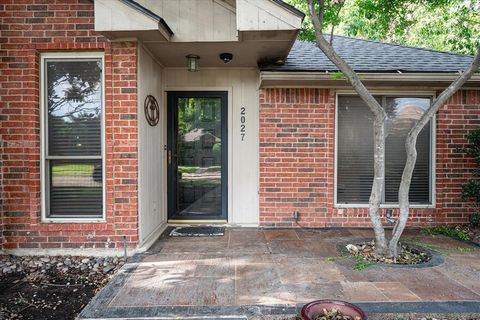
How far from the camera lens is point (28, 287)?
11.2 feet

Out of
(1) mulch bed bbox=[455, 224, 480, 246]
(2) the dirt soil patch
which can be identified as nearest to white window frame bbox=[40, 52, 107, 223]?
(2) the dirt soil patch

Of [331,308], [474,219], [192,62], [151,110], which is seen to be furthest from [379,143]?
[151,110]

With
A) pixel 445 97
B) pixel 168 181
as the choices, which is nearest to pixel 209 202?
pixel 168 181

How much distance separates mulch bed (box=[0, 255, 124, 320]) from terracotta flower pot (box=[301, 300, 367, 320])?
1.94 m

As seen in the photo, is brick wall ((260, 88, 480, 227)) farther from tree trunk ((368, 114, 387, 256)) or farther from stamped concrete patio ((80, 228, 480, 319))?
tree trunk ((368, 114, 387, 256))

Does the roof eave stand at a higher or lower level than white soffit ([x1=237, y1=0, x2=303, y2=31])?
lower

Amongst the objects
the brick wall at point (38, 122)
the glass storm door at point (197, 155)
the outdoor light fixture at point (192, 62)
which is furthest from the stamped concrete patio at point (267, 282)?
the outdoor light fixture at point (192, 62)

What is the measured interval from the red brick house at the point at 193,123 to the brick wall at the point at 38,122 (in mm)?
17

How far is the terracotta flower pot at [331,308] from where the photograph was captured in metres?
2.48

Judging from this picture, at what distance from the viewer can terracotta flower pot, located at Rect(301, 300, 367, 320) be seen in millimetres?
2479

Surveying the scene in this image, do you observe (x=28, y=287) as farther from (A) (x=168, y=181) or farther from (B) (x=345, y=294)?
(B) (x=345, y=294)

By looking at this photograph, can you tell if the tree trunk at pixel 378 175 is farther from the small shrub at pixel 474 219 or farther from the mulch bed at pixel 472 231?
the small shrub at pixel 474 219

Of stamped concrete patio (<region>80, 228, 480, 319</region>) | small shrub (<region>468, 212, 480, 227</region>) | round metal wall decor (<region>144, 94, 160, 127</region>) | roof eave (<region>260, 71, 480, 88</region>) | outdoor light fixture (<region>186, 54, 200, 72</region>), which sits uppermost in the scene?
outdoor light fixture (<region>186, 54, 200, 72</region>)

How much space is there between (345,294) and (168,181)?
353 centimetres
